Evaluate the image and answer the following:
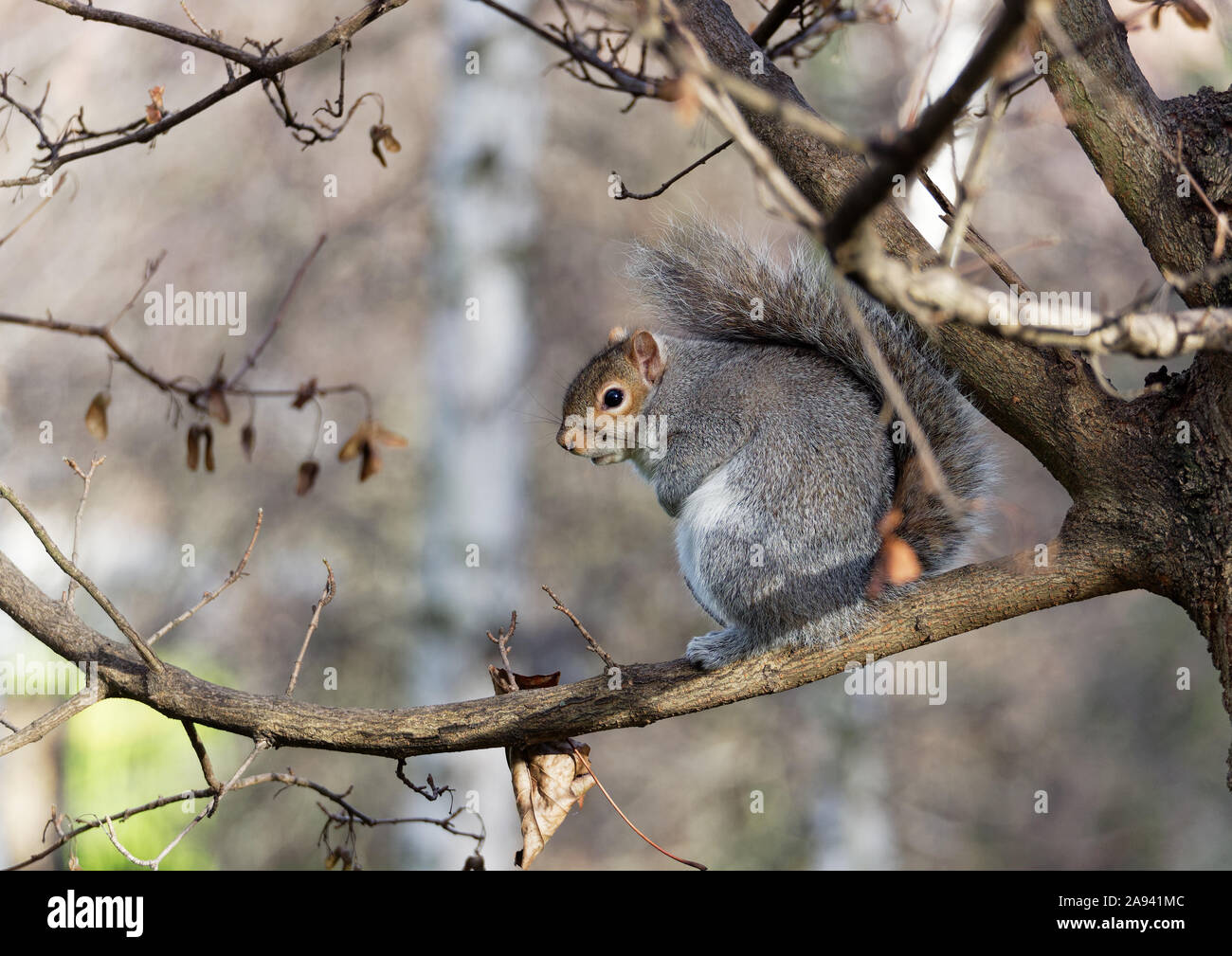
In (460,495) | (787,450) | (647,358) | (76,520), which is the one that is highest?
(460,495)

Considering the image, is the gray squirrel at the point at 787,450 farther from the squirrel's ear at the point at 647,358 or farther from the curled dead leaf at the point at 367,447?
the curled dead leaf at the point at 367,447

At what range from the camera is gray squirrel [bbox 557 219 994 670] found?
1.85m

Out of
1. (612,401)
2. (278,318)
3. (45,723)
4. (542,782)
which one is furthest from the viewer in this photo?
(612,401)

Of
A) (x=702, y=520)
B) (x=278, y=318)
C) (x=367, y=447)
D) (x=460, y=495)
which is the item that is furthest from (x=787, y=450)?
(x=460, y=495)

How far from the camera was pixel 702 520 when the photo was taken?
6.38ft

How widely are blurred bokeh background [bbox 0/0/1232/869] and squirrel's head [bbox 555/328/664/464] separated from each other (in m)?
2.07

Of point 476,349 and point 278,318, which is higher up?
point 476,349

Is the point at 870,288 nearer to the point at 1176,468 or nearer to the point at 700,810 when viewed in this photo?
the point at 1176,468

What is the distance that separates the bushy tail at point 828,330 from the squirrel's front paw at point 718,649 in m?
0.35

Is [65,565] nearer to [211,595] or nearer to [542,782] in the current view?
[211,595]

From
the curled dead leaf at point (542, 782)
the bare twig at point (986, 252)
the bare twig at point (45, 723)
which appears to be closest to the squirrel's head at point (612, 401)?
the curled dead leaf at point (542, 782)

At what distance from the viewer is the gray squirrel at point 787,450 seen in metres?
1.85

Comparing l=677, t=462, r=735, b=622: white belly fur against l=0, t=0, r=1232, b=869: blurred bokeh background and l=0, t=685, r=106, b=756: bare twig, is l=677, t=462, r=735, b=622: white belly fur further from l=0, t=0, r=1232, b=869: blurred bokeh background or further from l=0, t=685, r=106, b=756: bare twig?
l=0, t=0, r=1232, b=869: blurred bokeh background

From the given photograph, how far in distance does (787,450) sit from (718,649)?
0.40m
